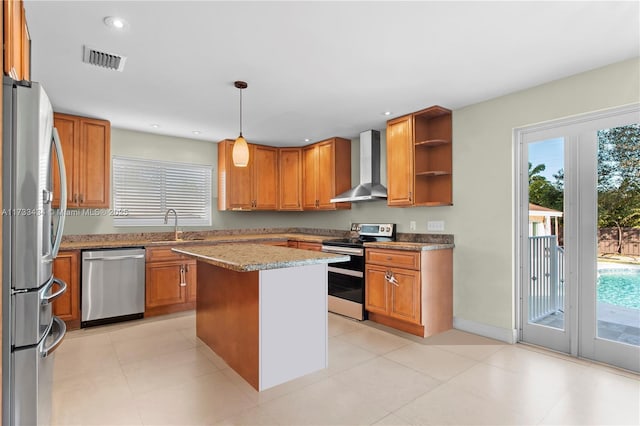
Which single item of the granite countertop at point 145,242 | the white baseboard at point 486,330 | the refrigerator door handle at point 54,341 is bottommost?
the white baseboard at point 486,330

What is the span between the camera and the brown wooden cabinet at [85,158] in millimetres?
3871

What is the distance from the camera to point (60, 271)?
3.59 m

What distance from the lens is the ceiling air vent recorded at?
245cm

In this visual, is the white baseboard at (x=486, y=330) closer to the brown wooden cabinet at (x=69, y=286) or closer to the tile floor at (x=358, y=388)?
the tile floor at (x=358, y=388)

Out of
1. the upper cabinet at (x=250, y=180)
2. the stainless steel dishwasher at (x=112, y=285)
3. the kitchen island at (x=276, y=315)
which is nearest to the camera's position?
the kitchen island at (x=276, y=315)

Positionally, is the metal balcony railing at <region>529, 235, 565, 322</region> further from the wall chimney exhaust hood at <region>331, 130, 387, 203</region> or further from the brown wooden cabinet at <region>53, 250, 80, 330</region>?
the brown wooden cabinet at <region>53, 250, 80, 330</region>

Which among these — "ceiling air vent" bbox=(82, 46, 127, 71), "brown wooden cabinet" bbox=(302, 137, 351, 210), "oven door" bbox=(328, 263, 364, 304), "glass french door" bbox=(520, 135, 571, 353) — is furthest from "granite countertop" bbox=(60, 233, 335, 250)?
"glass french door" bbox=(520, 135, 571, 353)

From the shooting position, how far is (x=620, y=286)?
2721 millimetres

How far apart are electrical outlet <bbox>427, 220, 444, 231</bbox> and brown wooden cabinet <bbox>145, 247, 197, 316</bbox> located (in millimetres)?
2975

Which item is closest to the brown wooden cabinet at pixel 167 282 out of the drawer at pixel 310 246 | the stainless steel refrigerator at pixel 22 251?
the drawer at pixel 310 246

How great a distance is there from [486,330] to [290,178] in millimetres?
3526

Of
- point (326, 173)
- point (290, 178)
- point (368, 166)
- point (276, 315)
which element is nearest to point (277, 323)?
point (276, 315)

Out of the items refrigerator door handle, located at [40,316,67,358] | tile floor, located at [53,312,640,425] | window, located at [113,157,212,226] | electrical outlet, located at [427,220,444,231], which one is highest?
window, located at [113,157,212,226]

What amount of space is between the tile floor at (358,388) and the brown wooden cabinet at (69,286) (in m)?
0.43
